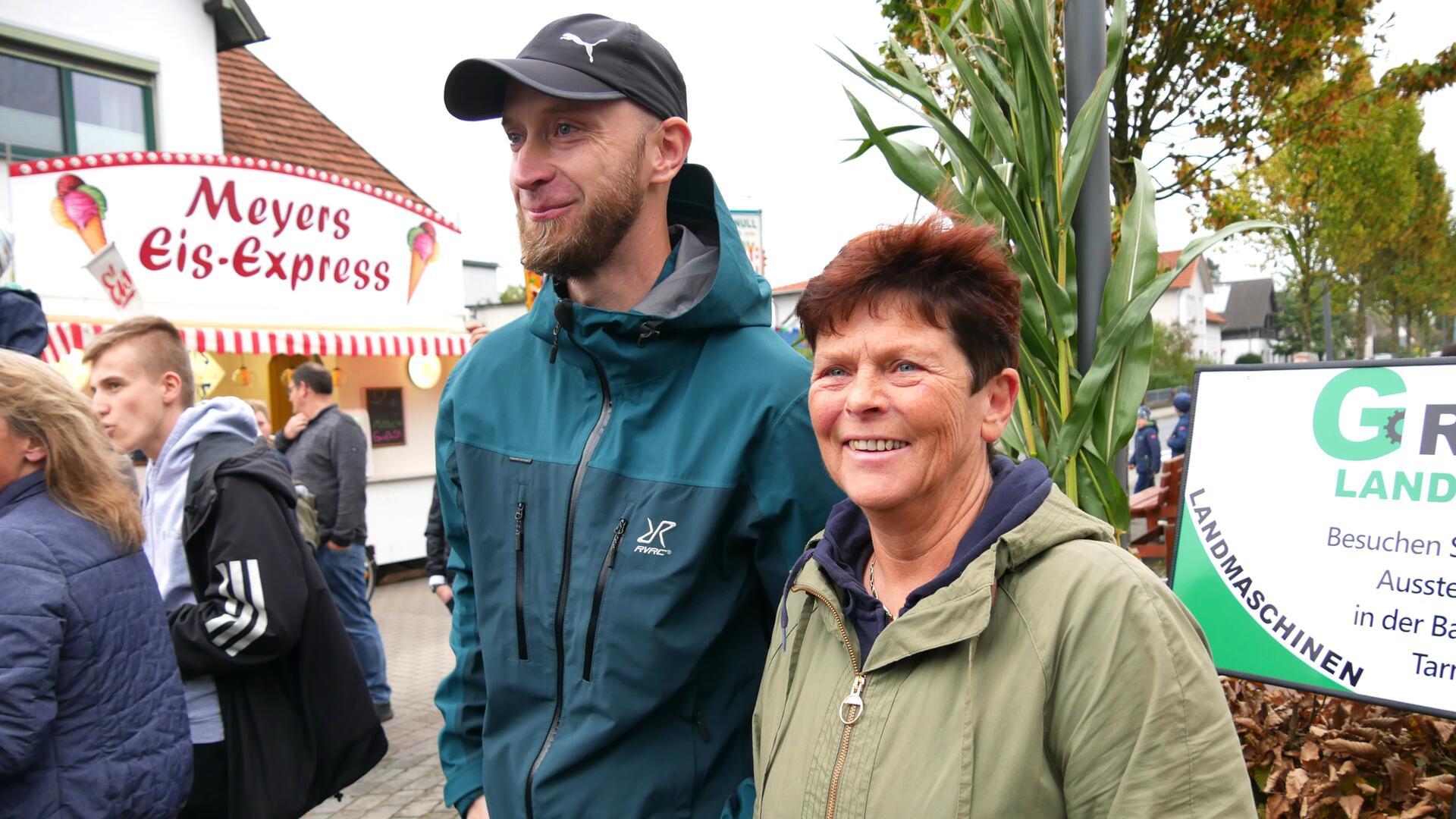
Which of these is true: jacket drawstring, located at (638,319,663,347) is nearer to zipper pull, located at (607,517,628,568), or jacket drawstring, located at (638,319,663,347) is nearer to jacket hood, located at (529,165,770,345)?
jacket hood, located at (529,165,770,345)

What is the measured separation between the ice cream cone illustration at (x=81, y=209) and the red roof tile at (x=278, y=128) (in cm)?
280

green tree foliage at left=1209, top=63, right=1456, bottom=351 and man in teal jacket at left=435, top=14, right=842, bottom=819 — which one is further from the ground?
green tree foliage at left=1209, top=63, right=1456, bottom=351

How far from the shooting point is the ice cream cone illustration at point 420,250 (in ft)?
38.9

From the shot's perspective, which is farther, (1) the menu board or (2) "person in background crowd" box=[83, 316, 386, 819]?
(1) the menu board

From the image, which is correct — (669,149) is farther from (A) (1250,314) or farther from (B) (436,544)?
(A) (1250,314)

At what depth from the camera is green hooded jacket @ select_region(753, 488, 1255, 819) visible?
46.0 inches

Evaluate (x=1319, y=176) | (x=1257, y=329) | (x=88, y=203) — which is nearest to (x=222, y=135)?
(x=88, y=203)

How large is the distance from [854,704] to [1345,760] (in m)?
1.71

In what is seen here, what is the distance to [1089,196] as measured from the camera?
2.86 meters

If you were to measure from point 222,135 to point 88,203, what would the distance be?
9.97 feet

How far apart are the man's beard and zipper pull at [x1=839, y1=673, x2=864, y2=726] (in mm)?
883

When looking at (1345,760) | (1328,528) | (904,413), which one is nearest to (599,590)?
(904,413)

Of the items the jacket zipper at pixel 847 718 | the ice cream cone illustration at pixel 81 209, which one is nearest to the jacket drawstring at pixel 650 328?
the jacket zipper at pixel 847 718

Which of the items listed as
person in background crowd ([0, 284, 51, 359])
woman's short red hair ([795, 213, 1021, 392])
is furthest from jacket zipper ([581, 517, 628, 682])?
person in background crowd ([0, 284, 51, 359])
